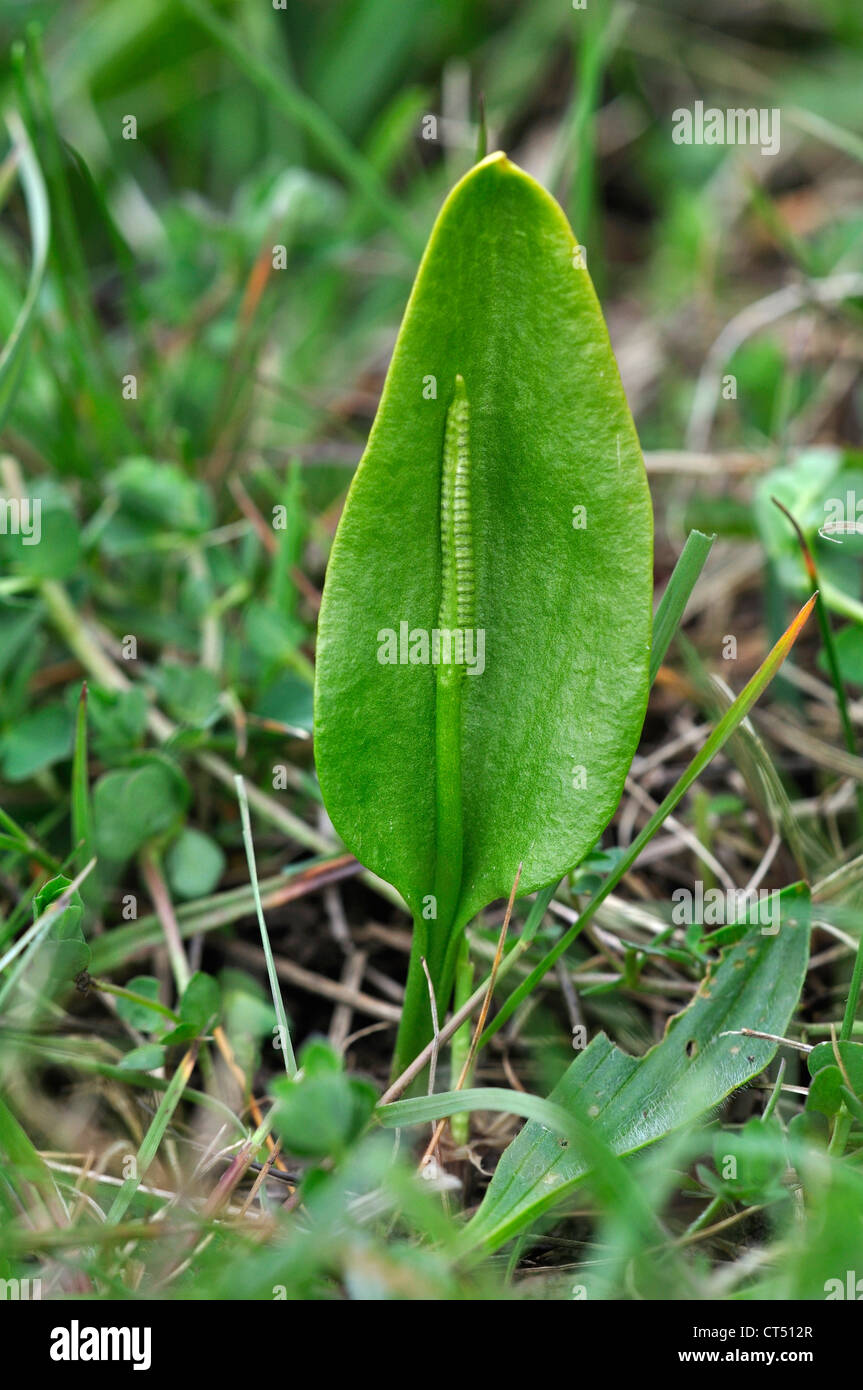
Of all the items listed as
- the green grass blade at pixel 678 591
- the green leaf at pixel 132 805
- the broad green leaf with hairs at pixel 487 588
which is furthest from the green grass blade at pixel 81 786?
the green grass blade at pixel 678 591

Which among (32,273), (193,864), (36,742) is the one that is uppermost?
(32,273)

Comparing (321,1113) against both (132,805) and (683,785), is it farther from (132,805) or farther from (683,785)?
(132,805)

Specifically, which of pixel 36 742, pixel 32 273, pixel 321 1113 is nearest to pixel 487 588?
A: pixel 321 1113

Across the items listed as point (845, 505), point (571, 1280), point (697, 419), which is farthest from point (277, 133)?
point (571, 1280)
